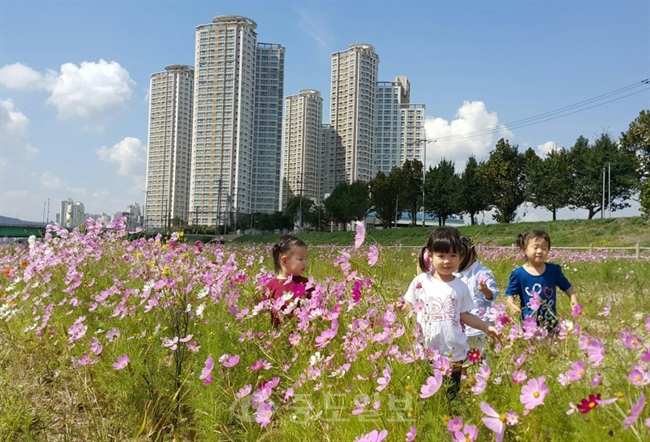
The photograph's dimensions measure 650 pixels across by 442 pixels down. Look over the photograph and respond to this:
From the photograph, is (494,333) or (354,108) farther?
(354,108)

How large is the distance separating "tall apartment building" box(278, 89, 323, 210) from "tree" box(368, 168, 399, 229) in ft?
89.3

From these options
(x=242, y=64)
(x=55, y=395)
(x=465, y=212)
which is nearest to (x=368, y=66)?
(x=242, y=64)

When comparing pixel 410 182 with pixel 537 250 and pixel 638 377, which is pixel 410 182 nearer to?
pixel 537 250

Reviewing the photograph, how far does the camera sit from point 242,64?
60.4 meters

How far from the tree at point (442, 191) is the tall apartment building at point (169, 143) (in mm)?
44007

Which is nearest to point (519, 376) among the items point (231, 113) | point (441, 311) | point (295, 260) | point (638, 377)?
point (638, 377)

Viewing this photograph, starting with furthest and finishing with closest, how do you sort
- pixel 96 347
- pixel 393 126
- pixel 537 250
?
pixel 393 126 → pixel 537 250 → pixel 96 347

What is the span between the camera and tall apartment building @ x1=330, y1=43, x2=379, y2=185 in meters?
65.6

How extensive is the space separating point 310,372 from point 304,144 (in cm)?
6940

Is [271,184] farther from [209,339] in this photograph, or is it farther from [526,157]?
[209,339]

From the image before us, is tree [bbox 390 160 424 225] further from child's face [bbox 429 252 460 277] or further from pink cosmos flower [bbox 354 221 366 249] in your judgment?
pink cosmos flower [bbox 354 221 366 249]

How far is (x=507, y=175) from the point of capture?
101 feet

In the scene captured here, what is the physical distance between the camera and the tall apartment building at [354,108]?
6562 centimetres

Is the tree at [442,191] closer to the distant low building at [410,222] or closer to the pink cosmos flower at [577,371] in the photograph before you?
the distant low building at [410,222]
